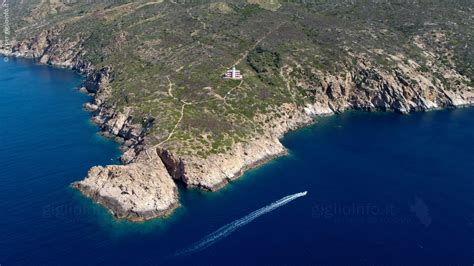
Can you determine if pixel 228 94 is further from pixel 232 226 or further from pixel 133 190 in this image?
pixel 232 226

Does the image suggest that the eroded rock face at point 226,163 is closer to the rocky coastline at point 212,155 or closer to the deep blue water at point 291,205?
the rocky coastline at point 212,155

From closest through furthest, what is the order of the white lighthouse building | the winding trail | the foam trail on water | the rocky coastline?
the foam trail on water → the rocky coastline → the white lighthouse building → the winding trail

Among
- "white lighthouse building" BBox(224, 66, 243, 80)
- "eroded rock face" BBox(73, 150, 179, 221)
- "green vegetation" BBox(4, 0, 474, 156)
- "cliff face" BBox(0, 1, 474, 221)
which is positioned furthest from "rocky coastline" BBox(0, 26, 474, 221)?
"white lighthouse building" BBox(224, 66, 243, 80)

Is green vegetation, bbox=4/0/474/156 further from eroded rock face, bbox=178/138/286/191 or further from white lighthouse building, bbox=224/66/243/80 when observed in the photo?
eroded rock face, bbox=178/138/286/191

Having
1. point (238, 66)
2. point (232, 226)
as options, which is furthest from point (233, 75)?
point (232, 226)

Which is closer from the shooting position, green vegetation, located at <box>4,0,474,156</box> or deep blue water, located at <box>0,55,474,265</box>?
deep blue water, located at <box>0,55,474,265</box>

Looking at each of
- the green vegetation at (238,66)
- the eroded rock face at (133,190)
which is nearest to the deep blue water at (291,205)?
the eroded rock face at (133,190)

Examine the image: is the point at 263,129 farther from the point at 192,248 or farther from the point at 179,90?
the point at 192,248
